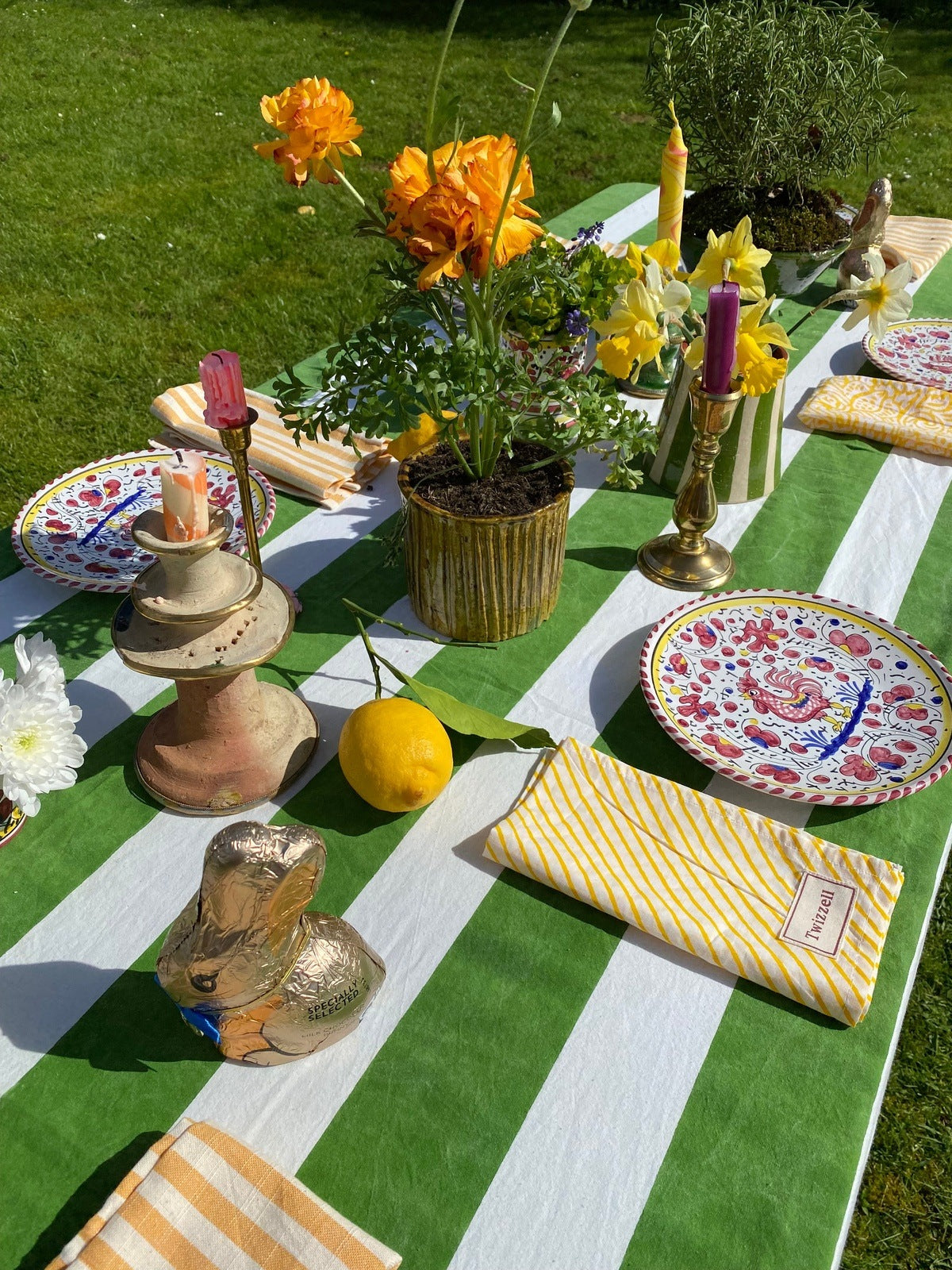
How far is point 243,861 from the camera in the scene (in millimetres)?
739

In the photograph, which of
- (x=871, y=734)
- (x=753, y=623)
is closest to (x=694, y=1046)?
(x=871, y=734)

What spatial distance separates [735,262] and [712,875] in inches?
32.1

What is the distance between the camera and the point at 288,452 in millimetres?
1715

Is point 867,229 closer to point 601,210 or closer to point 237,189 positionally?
point 601,210

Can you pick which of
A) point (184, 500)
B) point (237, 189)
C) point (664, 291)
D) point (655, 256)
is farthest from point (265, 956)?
point (237, 189)

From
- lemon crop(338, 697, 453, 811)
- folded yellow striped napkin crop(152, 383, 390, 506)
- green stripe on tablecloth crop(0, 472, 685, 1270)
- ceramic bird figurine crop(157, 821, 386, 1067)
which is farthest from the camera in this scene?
folded yellow striped napkin crop(152, 383, 390, 506)

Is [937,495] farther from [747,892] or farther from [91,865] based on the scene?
[91,865]

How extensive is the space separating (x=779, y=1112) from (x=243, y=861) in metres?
0.54

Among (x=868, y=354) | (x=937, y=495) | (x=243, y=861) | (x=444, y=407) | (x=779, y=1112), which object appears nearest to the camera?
(x=243, y=861)

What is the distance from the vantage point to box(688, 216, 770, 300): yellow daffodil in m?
1.30

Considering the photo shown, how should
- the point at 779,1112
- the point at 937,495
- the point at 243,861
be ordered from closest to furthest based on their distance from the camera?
the point at 243,861
the point at 779,1112
the point at 937,495

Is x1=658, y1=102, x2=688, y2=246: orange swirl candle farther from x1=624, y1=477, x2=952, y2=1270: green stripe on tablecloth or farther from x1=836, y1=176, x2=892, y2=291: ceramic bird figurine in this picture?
x1=624, y1=477, x2=952, y2=1270: green stripe on tablecloth

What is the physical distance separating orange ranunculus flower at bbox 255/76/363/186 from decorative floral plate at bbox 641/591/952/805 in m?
0.73

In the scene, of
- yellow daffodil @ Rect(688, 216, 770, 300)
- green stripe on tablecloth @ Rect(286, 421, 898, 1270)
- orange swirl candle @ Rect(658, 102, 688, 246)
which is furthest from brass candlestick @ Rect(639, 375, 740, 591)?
green stripe on tablecloth @ Rect(286, 421, 898, 1270)
